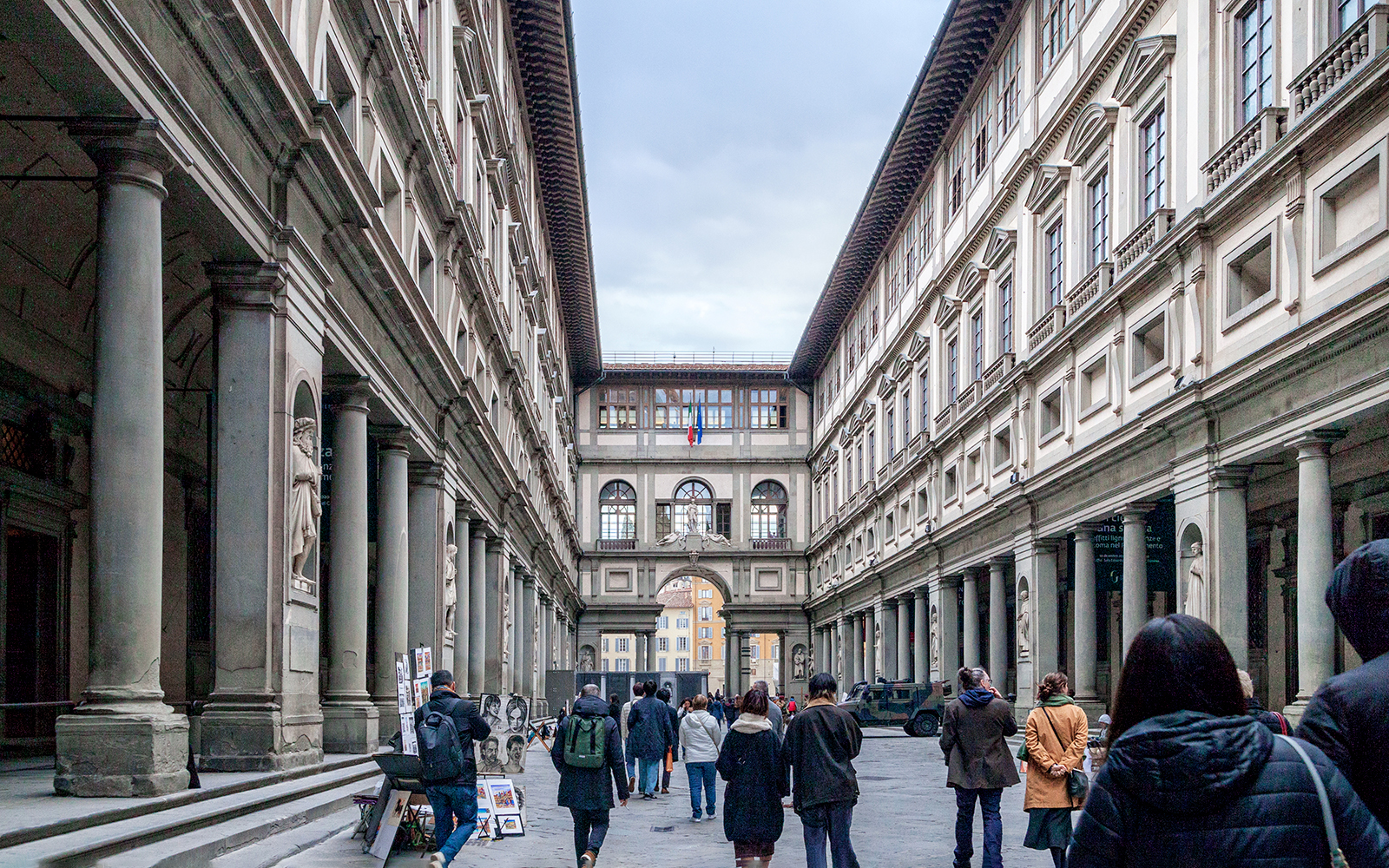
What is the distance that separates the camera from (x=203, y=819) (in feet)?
34.4

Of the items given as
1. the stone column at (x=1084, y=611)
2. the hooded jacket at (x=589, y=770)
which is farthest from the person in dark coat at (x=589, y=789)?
the stone column at (x=1084, y=611)

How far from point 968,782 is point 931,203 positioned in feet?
119

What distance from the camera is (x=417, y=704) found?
13.0 meters

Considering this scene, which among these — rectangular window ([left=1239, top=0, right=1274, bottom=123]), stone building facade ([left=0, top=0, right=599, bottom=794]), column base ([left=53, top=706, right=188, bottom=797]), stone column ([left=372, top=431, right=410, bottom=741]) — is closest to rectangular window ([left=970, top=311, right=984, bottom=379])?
stone building facade ([left=0, top=0, right=599, bottom=794])

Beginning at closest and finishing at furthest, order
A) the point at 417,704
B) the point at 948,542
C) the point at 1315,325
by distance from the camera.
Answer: the point at 417,704
the point at 1315,325
the point at 948,542

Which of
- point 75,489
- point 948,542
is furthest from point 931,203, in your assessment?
point 75,489

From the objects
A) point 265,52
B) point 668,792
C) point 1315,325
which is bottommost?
point 668,792

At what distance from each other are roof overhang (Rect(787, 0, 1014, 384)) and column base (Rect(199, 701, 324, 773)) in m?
29.3

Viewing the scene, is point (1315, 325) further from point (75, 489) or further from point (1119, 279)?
point (75, 489)

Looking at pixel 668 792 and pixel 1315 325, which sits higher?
pixel 1315 325

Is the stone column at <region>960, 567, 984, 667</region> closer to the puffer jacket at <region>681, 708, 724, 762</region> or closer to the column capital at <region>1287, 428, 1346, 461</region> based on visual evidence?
the column capital at <region>1287, 428, 1346, 461</region>

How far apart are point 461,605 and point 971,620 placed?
16.8 m

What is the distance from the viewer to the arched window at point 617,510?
2958 inches

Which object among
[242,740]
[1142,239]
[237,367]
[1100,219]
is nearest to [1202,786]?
[242,740]
